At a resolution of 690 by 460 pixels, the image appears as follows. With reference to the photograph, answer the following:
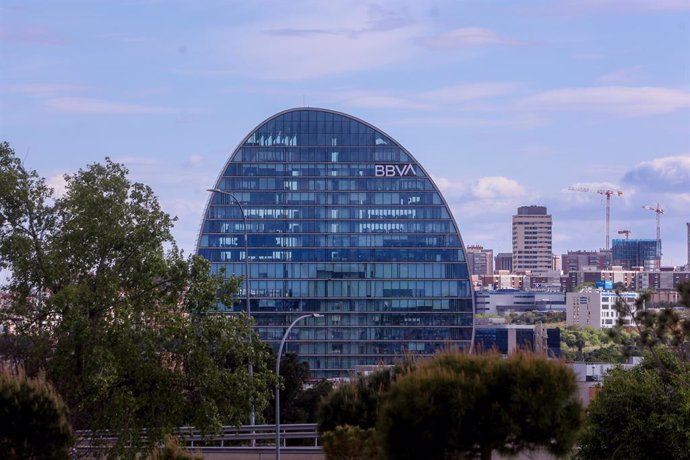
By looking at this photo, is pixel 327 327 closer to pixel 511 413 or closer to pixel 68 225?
pixel 68 225

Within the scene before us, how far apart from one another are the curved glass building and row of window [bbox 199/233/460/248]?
9 centimetres

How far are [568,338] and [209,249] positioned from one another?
2379 inches

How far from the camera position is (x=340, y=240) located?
121 meters

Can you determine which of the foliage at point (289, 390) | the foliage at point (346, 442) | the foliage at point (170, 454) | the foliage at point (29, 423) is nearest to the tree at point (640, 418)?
the foliage at point (346, 442)

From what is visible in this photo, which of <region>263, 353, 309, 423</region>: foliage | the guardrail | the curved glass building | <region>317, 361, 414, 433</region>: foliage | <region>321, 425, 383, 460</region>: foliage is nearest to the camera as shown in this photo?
<region>321, 425, 383, 460</region>: foliage

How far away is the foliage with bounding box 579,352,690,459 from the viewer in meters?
32.2

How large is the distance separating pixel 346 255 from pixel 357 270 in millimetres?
1583

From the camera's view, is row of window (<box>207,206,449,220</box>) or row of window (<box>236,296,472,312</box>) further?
row of window (<box>236,296,472,312</box>)

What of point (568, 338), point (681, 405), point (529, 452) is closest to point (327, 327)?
point (568, 338)

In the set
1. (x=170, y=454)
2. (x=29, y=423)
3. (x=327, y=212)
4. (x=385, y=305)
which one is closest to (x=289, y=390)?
(x=170, y=454)

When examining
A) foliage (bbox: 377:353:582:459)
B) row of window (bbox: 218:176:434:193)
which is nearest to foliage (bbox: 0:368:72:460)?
foliage (bbox: 377:353:582:459)

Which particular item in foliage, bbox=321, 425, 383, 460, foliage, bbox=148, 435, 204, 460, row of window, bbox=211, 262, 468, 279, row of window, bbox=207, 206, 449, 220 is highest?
row of window, bbox=207, 206, 449, 220

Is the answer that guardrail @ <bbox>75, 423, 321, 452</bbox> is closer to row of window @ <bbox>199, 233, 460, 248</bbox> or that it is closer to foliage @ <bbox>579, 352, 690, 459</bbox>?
foliage @ <bbox>579, 352, 690, 459</bbox>

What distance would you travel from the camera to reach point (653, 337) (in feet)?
96.4
